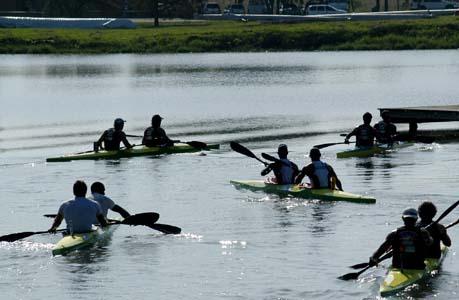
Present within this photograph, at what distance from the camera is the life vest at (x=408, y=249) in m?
26.8

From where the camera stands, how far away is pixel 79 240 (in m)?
30.9

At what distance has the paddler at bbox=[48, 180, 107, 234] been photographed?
101ft

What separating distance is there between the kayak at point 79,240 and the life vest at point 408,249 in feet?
25.7

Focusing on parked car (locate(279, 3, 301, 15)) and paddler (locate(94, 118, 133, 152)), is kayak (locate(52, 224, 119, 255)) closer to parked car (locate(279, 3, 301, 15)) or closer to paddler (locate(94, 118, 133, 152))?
paddler (locate(94, 118, 133, 152))

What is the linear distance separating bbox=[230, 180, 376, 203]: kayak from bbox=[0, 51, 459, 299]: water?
0.84ft

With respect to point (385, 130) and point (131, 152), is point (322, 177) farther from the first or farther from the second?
point (131, 152)

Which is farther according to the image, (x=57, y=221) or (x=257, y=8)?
(x=257, y=8)

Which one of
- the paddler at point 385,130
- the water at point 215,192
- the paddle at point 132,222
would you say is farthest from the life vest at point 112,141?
the paddle at point 132,222

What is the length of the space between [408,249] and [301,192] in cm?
1130

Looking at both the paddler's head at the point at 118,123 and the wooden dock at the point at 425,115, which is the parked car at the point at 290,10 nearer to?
the wooden dock at the point at 425,115

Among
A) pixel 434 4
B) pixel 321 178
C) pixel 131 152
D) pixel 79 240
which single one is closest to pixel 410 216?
pixel 79 240

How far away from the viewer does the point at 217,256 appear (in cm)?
3097

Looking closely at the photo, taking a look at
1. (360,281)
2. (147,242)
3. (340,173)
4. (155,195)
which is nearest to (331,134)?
(340,173)

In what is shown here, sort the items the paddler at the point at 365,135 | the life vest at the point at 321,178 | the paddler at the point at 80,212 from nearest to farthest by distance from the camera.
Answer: the paddler at the point at 80,212, the life vest at the point at 321,178, the paddler at the point at 365,135
